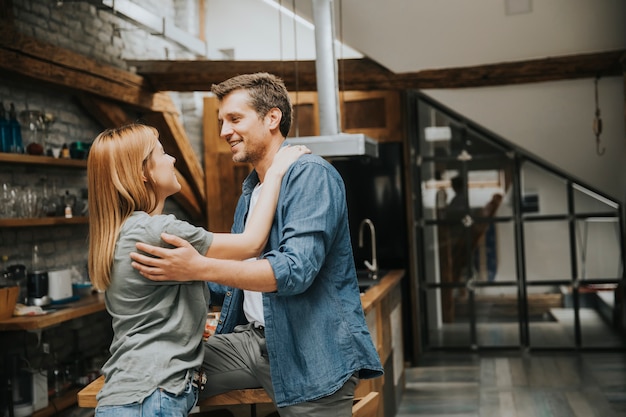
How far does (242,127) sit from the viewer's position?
2.20 metres

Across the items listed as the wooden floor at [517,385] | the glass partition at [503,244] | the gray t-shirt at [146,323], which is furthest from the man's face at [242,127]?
the glass partition at [503,244]

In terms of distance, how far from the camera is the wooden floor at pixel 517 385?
219 inches

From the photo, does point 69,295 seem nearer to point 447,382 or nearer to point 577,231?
point 447,382

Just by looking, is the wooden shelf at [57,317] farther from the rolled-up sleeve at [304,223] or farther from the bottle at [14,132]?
the rolled-up sleeve at [304,223]

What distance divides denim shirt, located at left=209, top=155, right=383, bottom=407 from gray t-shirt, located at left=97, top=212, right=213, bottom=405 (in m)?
0.23

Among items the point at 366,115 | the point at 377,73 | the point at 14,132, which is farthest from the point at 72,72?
the point at 366,115

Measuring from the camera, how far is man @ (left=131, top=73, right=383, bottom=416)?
1865mm

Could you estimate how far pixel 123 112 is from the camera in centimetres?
680

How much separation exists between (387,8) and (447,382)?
3.13 m

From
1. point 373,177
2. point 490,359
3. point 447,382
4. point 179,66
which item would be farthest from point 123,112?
point 490,359

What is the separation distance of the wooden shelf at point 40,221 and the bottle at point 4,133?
483 mm

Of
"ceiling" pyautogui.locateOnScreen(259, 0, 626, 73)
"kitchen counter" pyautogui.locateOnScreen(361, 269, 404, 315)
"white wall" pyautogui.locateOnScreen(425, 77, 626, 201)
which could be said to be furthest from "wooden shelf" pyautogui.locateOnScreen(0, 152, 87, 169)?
"white wall" pyautogui.locateOnScreen(425, 77, 626, 201)

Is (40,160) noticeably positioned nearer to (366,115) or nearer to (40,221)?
(40,221)

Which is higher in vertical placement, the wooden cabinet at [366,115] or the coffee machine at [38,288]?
the wooden cabinet at [366,115]
